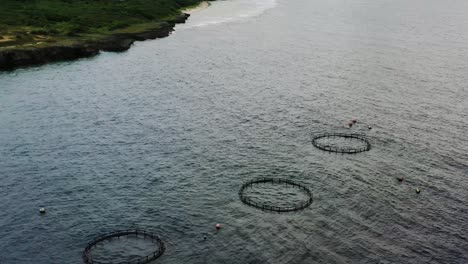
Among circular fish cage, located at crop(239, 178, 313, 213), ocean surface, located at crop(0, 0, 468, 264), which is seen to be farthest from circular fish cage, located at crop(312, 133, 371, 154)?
circular fish cage, located at crop(239, 178, 313, 213)

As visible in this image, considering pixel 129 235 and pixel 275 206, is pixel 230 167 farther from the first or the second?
pixel 129 235

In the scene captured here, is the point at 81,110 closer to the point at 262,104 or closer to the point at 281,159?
the point at 262,104

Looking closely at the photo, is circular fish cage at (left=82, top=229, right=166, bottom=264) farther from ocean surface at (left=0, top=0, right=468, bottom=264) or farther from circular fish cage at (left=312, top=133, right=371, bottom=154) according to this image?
circular fish cage at (left=312, top=133, right=371, bottom=154)

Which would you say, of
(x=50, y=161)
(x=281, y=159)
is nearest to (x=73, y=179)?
(x=50, y=161)

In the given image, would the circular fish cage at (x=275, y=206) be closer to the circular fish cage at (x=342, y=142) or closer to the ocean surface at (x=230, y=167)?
the ocean surface at (x=230, y=167)

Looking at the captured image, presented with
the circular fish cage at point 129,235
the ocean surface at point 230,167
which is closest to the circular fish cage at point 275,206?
the ocean surface at point 230,167

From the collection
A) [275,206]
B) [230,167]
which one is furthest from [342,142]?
[275,206]
